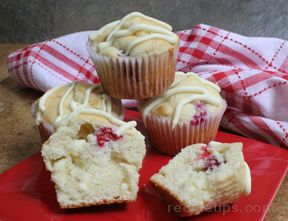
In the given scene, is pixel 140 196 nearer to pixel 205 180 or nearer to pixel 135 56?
pixel 205 180

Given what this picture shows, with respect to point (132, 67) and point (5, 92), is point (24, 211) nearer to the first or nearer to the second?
point (132, 67)

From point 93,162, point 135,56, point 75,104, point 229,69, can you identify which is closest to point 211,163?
point 93,162

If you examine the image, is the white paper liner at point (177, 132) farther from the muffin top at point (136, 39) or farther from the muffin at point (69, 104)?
the muffin top at point (136, 39)

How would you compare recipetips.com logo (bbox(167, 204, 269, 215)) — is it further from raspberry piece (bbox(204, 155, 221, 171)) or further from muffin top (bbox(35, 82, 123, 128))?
muffin top (bbox(35, 82, 123, 128))

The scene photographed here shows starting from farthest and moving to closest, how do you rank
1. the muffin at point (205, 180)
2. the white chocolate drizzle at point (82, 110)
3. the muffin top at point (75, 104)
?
1. the muffin top at point (75, 104)
2. the white chocolate drizzle at point (82, 110)
3. the muffin at point (205, 180)

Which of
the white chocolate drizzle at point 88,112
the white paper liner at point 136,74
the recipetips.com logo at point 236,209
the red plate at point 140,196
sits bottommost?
the red plate at point 140,196

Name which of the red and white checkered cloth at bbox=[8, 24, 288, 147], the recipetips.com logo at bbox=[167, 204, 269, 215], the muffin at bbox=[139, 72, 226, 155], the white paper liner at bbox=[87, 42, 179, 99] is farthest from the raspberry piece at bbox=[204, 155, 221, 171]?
the red and white checkered cloth at bbox=[8, 24, 288, 147]

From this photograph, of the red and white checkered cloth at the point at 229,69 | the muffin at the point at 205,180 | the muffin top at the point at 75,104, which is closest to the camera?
the muffin at the point at 205,180

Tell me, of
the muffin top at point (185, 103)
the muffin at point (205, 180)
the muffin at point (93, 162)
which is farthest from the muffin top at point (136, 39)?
the muffin at point (205, 180)
